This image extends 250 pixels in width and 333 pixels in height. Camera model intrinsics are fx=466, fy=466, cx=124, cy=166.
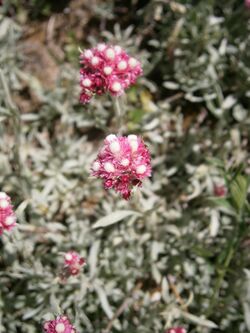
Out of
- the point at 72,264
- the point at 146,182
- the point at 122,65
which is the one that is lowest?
the point at 72,264

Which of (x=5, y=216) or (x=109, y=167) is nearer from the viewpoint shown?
(x=109, y=167)

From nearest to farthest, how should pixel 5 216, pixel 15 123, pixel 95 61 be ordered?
pixel 5 216 < pixel 95 61 < pixel 15 123

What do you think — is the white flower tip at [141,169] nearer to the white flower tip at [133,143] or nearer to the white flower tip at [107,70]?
the white flower tip at [133,143]

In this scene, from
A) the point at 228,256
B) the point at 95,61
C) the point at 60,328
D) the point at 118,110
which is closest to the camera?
the point at 60,328

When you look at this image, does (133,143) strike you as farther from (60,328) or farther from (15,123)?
(15,123)

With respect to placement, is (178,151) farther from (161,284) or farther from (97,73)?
(97,73)

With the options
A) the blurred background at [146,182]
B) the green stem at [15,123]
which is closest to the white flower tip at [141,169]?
the blurred background at [146,182]

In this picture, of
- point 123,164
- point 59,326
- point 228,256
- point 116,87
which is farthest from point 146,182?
point 59,326

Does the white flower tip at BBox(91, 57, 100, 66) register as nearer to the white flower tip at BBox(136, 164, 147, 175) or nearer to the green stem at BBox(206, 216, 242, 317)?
the white flower tip at BBox(136, 164, 147, 175)
